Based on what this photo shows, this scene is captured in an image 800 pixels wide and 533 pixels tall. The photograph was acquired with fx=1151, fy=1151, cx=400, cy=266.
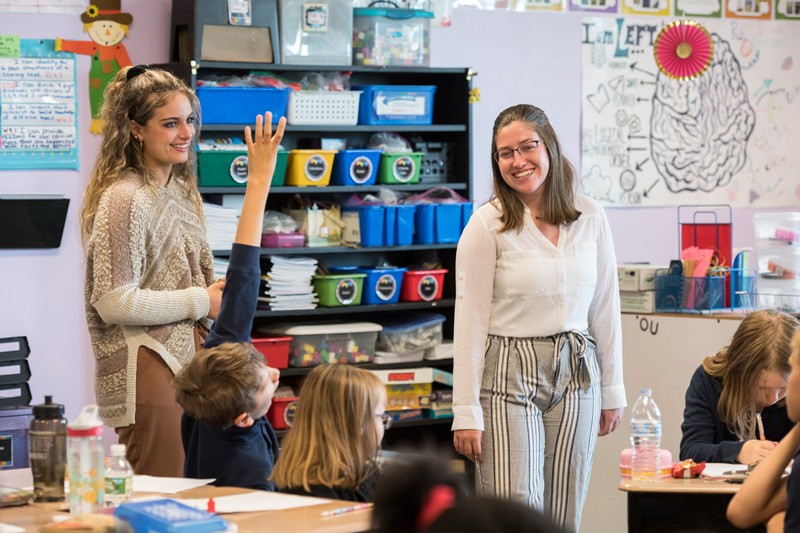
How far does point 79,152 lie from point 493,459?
8.43ft

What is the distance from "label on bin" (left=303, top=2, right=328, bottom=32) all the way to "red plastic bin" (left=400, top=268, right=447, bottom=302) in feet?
3.59

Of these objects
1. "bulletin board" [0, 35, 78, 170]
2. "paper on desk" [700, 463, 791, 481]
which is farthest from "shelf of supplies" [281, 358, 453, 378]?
"paper on desk" [700, 463, 791, 481]

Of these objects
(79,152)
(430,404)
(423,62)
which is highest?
(423,62)

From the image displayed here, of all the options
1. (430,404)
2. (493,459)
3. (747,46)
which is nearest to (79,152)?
(430,404)

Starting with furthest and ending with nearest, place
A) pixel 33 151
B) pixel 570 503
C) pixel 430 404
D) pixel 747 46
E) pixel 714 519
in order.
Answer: pixel 747 46, pixel 430 404, pixel 33 151, pixel 570 503, pixel 714 519

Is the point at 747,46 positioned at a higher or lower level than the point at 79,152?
higher

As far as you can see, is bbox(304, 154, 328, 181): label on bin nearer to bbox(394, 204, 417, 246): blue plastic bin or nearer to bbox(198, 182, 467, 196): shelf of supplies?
bbox(198, 182, 467, 196): shelf of supplies

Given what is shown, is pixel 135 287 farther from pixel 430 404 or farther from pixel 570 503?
pixel 430 404

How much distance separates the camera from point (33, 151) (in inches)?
184

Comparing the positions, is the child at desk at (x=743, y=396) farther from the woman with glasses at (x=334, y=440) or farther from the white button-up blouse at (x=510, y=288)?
the woman with glasses at (x=334, y=440)

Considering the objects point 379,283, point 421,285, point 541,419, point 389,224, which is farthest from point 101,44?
point 541,419

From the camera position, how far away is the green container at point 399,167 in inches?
193

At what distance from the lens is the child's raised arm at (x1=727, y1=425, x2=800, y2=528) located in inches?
91.6

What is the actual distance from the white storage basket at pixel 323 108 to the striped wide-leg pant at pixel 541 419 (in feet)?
6.71
